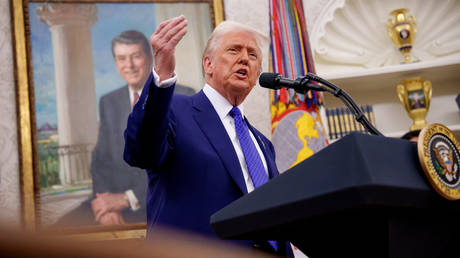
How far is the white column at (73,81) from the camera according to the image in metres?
3.25

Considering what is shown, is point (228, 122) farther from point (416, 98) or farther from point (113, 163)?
point (416, 98)

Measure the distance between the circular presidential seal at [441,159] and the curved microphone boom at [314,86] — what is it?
0.33 metres

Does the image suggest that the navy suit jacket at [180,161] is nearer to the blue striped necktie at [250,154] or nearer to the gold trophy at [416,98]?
the blue striped necktie at [250,154]

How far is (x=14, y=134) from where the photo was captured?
3.23 m

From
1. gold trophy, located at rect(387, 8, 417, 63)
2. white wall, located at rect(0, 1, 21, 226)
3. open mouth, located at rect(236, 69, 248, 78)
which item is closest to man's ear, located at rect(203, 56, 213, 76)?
open mouth, located at rect(236, 69, 248, 78)

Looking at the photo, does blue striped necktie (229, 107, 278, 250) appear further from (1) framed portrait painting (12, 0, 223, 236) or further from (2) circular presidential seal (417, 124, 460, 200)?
(1) framed portrait painting (12, 0, 223, 236)

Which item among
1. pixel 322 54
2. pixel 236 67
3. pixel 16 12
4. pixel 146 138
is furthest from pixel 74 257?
pixel 322 54

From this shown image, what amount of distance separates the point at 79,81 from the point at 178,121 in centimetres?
208

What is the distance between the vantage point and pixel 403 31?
3816 millimetres

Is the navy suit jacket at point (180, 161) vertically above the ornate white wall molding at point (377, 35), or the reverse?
the ornate white wall molding at point (377, 35)

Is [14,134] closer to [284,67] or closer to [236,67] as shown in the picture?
[284,67]

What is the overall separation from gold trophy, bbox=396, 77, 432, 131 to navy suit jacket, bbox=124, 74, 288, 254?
2.61 m

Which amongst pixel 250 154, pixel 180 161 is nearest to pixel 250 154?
pixel 250 154

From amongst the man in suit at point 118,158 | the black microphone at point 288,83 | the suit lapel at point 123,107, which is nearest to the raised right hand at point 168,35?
the black microphone at point 288,83
